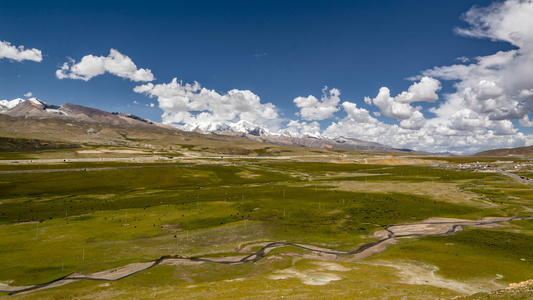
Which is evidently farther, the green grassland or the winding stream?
the winding stream

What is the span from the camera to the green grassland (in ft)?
106

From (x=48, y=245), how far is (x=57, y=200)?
4822 cm

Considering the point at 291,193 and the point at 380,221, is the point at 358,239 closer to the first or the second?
the point at 380,221

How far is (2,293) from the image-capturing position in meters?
30.6

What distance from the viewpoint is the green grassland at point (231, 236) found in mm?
32344

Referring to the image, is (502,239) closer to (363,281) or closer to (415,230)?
(415,230)

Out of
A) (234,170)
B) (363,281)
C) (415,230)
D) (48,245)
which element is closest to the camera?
(363,281)

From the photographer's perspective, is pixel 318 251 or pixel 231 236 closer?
pixel 318 251

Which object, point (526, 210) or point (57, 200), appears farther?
point (57, 200)

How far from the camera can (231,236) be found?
52531mm

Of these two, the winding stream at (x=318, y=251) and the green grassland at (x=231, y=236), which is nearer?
the green grassland at (x=231, y=236)

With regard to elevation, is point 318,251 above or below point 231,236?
above

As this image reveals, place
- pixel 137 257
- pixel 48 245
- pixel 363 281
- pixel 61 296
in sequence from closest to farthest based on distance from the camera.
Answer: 1. pixel 61 296
2. pixel 363 281
3. pixel 137 257
4. pixel 48 245

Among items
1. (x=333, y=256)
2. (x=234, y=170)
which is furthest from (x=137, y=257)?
(x=234, y=170)
